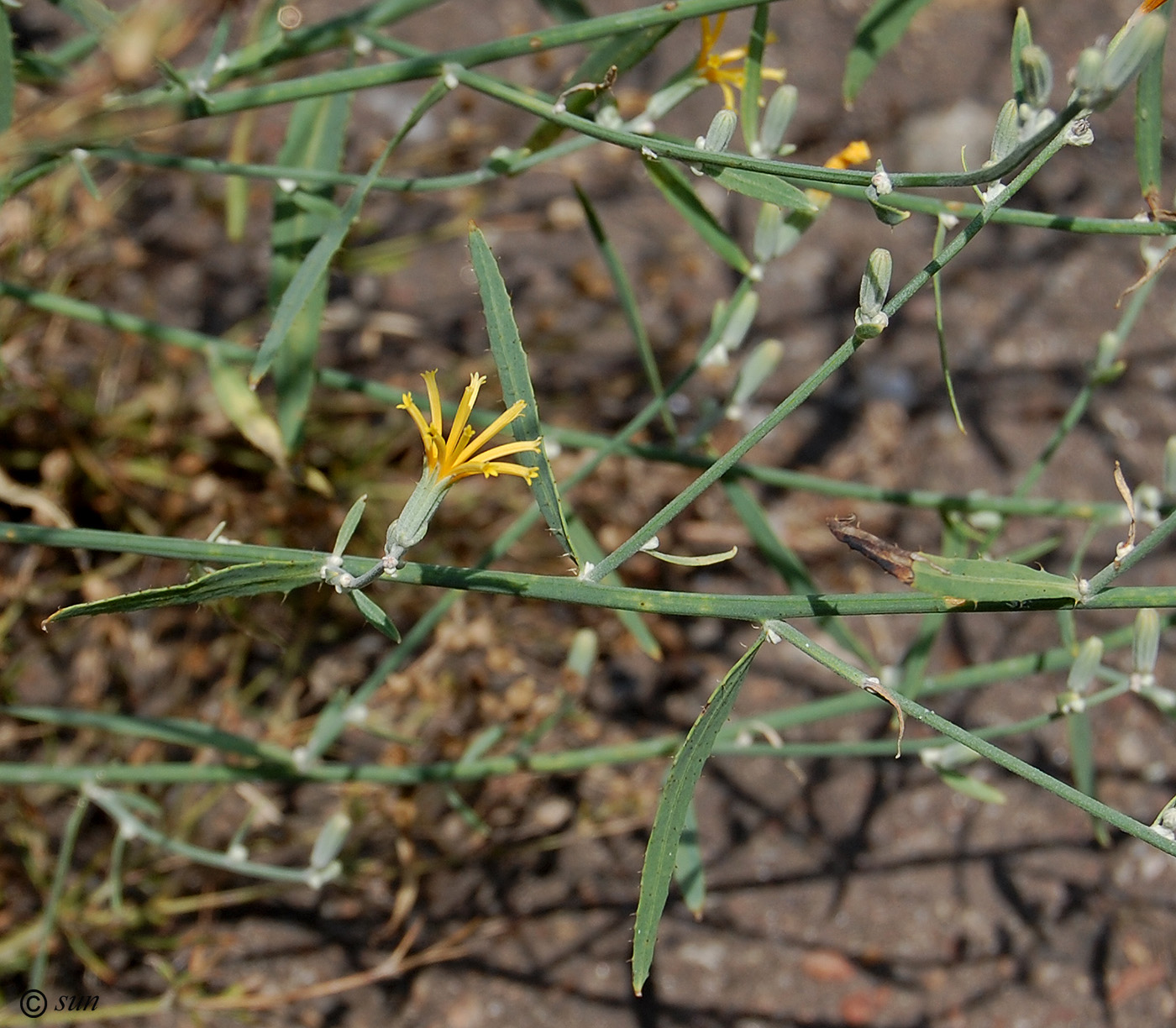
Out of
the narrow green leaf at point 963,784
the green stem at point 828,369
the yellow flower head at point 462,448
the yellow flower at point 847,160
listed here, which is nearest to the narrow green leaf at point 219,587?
the yellow flower head at point 462,448

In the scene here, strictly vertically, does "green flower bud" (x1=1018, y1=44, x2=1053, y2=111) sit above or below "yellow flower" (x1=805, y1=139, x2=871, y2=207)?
above

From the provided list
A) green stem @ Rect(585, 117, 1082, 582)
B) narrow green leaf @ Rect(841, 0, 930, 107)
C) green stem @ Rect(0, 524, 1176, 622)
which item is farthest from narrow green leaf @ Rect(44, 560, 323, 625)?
narrow green leaf @ Rect(841, 0, 930, 107)

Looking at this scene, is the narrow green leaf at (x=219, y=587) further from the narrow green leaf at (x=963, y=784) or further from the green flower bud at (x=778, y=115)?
the narrow green leaf at (x=963, y=784)

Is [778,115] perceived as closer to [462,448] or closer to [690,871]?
[462,448]

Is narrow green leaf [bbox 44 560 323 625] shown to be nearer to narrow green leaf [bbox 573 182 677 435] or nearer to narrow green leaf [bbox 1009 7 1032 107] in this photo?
narrow green leaf [bbox 573 182 677 435]

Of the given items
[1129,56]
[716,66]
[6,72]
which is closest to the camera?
[1129,56]

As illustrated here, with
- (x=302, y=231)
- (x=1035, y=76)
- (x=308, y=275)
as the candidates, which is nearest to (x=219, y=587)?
(x=308, y=275)
